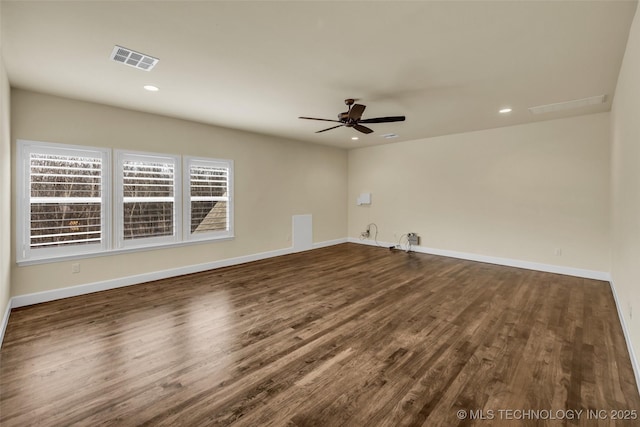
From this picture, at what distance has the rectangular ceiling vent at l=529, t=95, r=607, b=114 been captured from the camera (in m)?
4.02

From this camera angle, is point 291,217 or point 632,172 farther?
point 291,217

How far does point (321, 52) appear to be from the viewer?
9.01 feet

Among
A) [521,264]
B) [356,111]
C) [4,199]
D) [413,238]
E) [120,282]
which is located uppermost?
[356,111]

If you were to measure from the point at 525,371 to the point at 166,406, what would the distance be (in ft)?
8.96

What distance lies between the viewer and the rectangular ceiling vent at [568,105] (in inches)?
158

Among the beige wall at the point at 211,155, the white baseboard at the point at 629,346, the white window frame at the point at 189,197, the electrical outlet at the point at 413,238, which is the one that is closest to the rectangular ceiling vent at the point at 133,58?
the beige wall at the point at 211,155

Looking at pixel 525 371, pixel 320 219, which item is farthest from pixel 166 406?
pixel 320 219

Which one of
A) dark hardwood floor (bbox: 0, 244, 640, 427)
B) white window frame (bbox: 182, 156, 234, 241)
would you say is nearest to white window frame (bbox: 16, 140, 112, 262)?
dark hardwood floor (bbox: 0, 244, 640, 427)

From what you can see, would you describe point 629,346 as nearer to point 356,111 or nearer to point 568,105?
point 568,105

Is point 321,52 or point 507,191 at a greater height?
point 321,52

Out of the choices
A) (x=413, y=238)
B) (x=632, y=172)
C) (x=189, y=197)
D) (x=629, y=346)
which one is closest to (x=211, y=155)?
(x=189, y=197)

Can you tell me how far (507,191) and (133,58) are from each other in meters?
6.41

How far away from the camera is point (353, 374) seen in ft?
7.39

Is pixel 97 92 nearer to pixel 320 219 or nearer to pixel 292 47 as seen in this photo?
pixel 292 47
